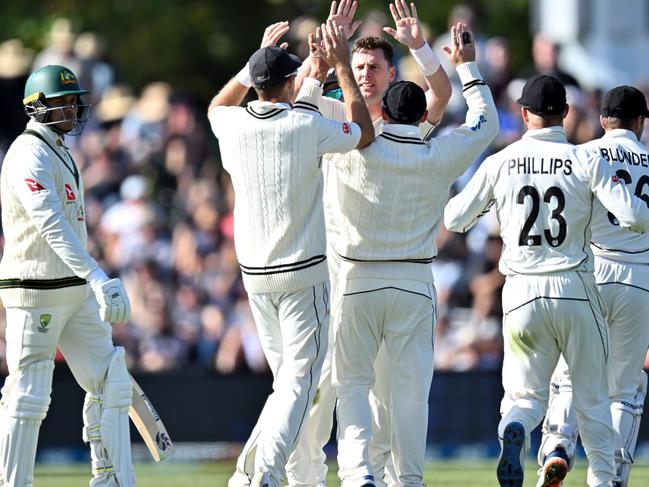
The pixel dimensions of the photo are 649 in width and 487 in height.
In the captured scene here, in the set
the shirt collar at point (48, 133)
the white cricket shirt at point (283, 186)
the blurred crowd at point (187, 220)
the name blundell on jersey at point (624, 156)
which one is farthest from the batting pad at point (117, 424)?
the blurred crowd at point (187, 220)

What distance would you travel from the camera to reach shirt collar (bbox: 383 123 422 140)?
884cm

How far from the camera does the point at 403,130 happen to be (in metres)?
8.84

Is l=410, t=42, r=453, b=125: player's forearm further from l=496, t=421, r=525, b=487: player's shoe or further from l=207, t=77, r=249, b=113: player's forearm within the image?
l=496, t=421, r=525, b=487: player's shoe

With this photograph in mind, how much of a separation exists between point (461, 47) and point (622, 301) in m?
1.81

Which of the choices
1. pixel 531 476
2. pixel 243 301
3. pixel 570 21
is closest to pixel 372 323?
pixel 531 476

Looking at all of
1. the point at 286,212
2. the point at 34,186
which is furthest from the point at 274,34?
the point at 34,186

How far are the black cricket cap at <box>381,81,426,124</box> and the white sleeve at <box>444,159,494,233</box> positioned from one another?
0.48 m

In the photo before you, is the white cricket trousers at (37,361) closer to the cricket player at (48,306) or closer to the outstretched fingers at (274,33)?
the cricket player at (48,306)

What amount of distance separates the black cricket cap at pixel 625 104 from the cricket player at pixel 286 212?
158 centimetres

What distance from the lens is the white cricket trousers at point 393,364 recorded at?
8.79 m

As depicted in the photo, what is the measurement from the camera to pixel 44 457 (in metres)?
14.2

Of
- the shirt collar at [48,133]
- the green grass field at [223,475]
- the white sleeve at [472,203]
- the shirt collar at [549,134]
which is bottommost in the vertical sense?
the green grass field at [223,475]

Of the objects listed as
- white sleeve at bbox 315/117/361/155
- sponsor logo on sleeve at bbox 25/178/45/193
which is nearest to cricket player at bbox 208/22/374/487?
white sleeve at bbox 315/117/361/155

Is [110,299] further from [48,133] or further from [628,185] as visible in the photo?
[628,185]
